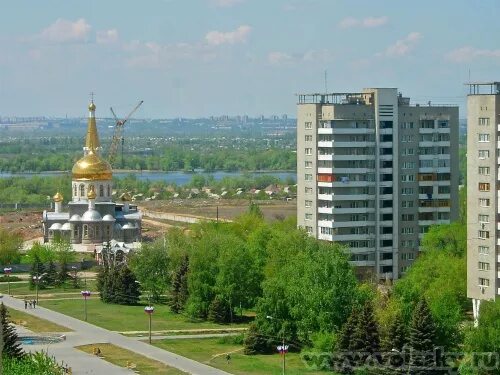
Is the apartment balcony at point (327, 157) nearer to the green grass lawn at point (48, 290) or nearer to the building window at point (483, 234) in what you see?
the green grass lawn at point (48, 290)

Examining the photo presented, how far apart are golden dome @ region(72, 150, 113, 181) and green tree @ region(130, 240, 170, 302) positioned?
27.9m

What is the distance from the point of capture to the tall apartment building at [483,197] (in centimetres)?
6294

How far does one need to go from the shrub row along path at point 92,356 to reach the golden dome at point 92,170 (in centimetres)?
3429

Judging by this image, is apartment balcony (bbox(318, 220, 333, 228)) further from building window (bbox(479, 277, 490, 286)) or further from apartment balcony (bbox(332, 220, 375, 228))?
building window (bbox(479, 277, 490, 286))

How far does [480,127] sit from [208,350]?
46.1ft

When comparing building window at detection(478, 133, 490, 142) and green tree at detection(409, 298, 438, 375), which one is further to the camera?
building window at detection(478, 133, 490, 142)

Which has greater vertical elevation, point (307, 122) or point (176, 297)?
point (307, 122)

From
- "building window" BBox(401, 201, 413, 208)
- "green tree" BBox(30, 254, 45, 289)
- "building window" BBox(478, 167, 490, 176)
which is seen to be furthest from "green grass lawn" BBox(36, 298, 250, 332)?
"building window" BBox(401, 201, 413, 208)

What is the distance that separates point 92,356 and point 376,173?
2469 centimetres

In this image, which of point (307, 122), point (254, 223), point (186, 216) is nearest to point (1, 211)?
point (186, 216)

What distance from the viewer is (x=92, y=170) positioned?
104625mm

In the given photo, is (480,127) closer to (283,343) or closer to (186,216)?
(283,343)

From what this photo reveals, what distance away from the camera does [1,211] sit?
150750mm

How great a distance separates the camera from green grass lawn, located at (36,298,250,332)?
218 feet
